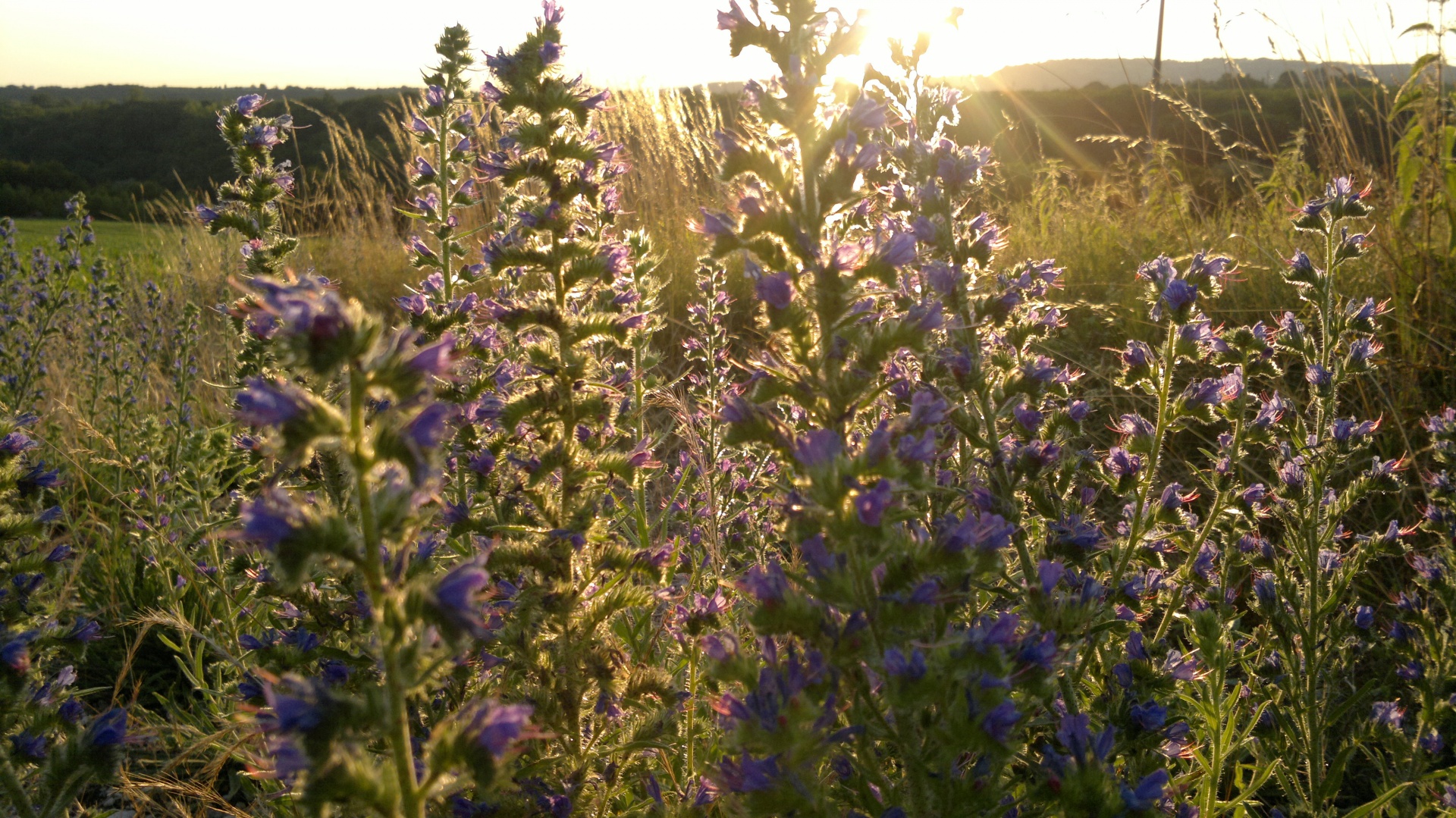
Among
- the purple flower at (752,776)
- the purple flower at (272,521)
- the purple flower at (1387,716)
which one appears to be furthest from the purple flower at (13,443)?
the purple flower at (1387,716)

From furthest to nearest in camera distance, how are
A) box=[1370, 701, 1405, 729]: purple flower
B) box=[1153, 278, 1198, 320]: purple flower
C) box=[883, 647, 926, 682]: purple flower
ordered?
1. box=[1370, 701, 1405, 729]: purple flower
2. box=[1153, 278, 1198, 320]: purple flower
3. box=[883, 647, 926, 682]: purple flower

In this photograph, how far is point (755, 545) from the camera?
11.8ft

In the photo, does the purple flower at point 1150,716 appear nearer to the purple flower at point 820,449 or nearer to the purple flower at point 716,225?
the purple flower at point 820,449

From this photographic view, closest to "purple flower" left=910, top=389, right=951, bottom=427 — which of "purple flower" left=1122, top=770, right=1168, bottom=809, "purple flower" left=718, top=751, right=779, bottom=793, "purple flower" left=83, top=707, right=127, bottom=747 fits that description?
"purple flower" left=718, top=751, right=779, bottom=793

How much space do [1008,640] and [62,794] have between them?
1.82 metres

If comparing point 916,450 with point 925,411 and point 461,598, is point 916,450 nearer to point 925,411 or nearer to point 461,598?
point 925,411

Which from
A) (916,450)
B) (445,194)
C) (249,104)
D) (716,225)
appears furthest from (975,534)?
(249,104)

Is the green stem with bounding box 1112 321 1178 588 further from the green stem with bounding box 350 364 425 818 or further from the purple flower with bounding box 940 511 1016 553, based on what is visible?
the green stem with bounding box 350 364 425 818

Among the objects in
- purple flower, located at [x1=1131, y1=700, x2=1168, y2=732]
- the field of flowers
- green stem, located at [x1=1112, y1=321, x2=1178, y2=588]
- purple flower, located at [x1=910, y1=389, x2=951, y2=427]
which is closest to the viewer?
the field of flowers

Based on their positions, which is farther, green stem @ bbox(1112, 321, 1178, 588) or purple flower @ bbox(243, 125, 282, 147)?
purple flower @ bbox(243, 125, 282, 147)

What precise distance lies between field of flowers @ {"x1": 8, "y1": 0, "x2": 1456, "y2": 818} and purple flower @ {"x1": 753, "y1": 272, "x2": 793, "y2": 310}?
22mm

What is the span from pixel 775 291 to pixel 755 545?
2.25 meters

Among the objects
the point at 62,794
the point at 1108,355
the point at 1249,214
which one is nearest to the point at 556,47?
the point at 62,794

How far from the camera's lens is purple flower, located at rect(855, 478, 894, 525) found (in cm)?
131
